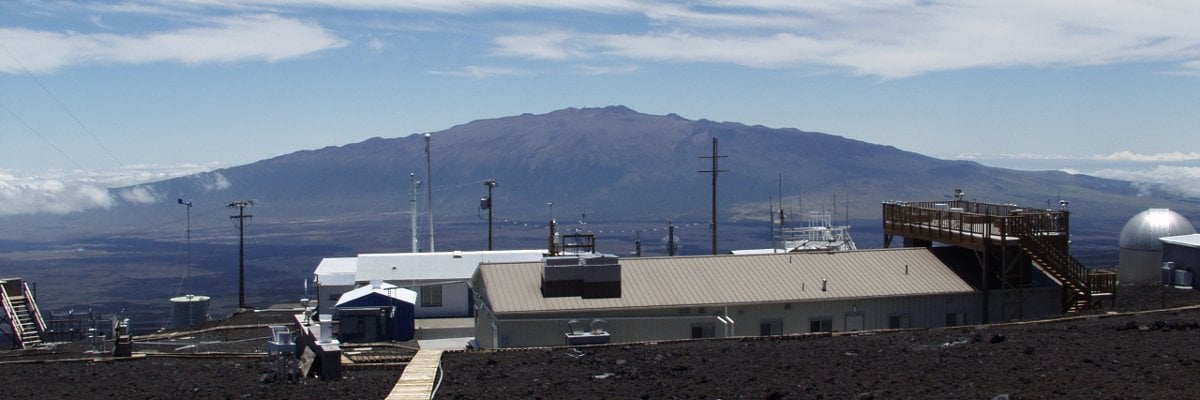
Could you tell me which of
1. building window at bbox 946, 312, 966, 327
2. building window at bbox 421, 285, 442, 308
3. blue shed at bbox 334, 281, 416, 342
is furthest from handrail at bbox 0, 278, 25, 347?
building window at bbox 946, 312, 966, 327

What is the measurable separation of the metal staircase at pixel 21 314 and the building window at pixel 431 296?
49.7 ft

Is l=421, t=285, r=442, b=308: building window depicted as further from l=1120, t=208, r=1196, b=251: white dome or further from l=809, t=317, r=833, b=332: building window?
l=1120, t=208, r=1196, b=251: white dome

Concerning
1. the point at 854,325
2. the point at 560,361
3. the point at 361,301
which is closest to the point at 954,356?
the point at 560,361

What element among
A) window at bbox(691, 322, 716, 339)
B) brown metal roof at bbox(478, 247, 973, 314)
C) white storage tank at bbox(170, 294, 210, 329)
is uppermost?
brown metal roof at bbox(478, 247, 973, 314)

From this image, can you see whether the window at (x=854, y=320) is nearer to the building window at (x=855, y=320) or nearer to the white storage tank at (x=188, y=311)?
the building window at (x=855, y=320)

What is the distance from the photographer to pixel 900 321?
3488 centimetres

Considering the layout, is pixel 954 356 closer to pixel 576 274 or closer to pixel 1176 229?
pixel 576 274

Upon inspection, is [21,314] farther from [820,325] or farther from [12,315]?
[820,325]

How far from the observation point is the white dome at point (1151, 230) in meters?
43.6

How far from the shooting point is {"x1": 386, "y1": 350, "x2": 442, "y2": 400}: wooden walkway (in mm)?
18891

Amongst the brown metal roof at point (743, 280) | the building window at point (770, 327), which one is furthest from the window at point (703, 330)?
the building window at point (770, 327)

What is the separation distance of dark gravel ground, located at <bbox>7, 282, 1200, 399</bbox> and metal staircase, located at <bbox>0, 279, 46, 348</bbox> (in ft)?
68.7

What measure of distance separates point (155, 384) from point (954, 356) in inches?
579

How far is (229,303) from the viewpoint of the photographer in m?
141
